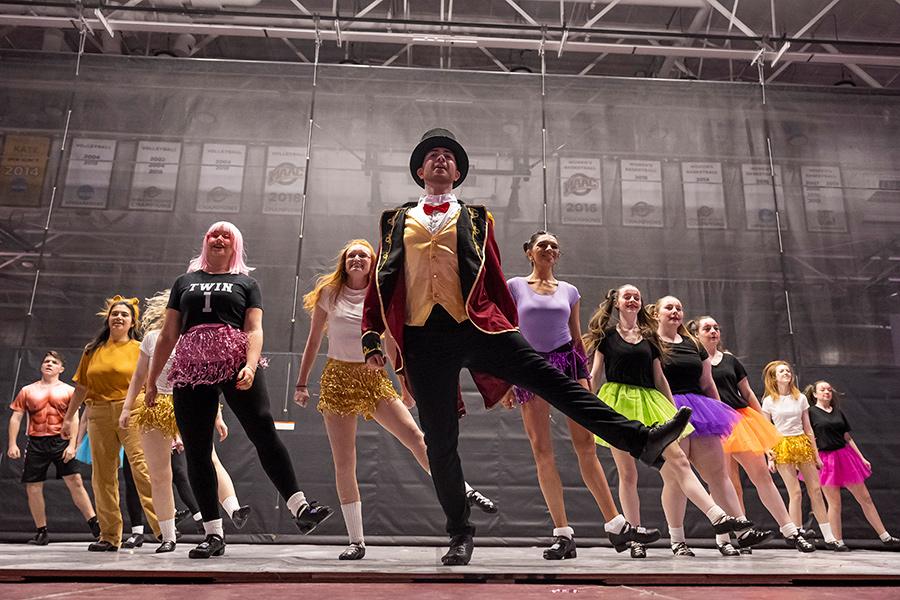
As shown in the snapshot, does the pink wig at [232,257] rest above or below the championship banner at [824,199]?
below

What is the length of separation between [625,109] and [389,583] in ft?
19.4

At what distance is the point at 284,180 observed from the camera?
654 cm

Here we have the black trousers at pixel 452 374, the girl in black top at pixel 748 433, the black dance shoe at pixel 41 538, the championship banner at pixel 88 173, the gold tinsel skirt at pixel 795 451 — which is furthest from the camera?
the championship banner at pixel 88 173

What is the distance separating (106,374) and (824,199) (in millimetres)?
6479

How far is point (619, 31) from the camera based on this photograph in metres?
6.73

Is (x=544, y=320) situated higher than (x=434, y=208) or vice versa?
(x=434, y=208)

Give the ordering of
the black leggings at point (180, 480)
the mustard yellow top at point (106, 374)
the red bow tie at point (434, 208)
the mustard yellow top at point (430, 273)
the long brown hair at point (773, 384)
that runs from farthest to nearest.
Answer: the long brown hair at point (773, 384) < the black leggings at point (180, 480) < the mustard yellow top at point (106, 374) < the red bow tie at point (434, 208) < the mustard yellow top at point (430, 273)

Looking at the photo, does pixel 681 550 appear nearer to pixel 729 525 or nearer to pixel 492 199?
pixel 729 525

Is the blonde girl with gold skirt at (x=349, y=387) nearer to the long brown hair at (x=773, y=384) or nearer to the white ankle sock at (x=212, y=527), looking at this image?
the white ankle sock at (x=212, y=527)

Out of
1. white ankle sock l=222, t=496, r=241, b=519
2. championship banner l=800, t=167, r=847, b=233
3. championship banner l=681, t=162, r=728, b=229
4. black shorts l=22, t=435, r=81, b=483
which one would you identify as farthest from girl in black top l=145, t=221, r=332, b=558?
championship banner l=800, t=167, r=847, b=233

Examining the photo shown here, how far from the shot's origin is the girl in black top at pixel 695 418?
388 centimetres

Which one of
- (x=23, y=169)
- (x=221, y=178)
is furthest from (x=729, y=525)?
(x=23, y=169)

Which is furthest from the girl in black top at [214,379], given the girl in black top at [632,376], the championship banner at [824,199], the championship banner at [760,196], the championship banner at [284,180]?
the championship banner at [824,199]

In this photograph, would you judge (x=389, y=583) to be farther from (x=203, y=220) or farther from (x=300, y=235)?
(x=203, y=220)
